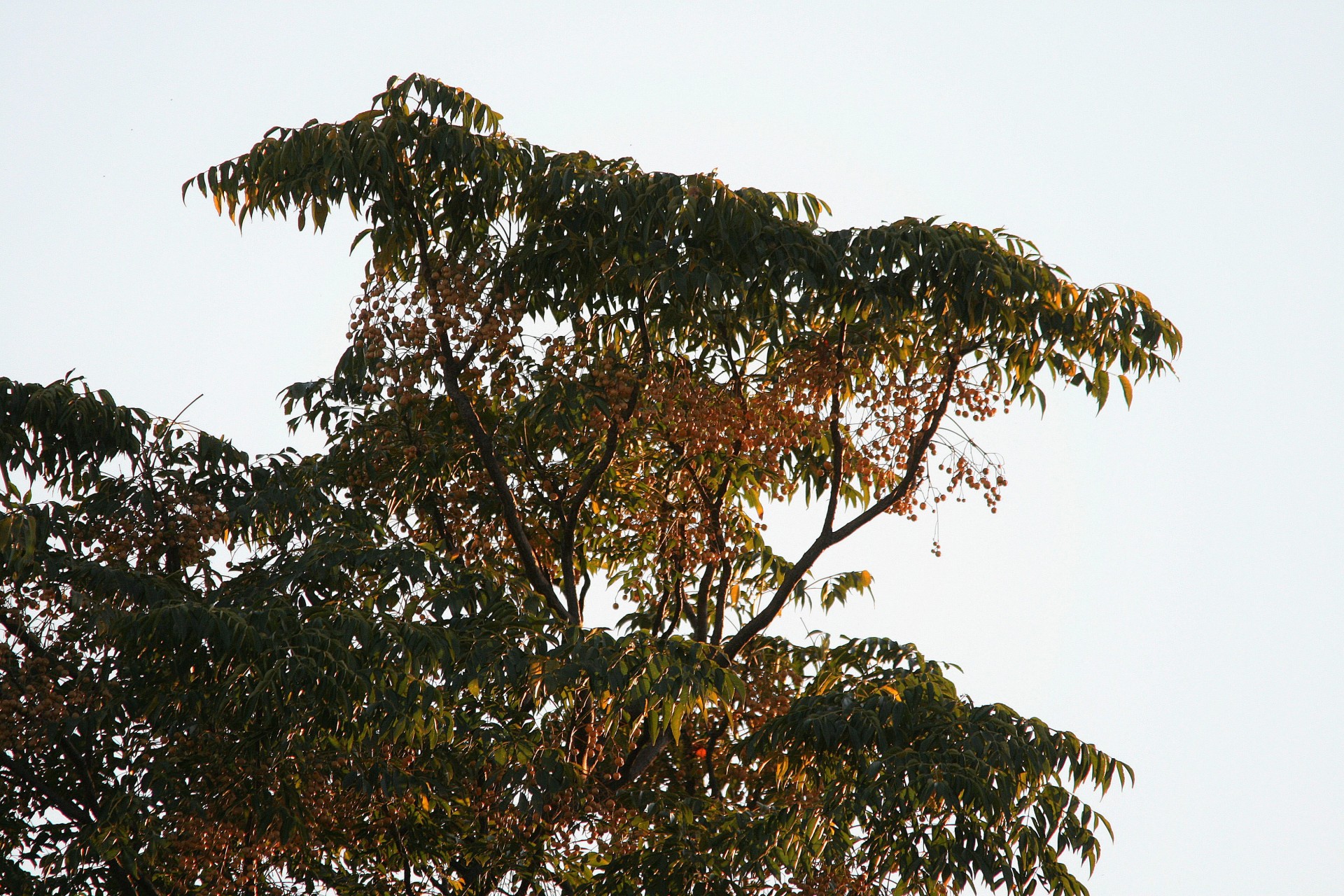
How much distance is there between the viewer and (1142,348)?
5.44 metres

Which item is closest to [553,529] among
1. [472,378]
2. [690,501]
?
[690,501]

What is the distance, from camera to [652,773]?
6.02 m

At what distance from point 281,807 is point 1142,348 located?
3.41 meters

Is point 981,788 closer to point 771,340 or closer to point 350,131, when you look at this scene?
point 771,340

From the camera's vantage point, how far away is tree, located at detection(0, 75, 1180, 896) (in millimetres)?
4562

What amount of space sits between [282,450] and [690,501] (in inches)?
64.8

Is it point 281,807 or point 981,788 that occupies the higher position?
point 981,788

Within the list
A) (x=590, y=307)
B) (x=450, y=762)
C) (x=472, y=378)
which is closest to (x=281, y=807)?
(x=450, y=762)

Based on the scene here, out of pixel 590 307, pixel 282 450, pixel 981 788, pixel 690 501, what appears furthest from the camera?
pixel 690 501

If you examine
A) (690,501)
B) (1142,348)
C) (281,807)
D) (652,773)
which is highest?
(1142,348)

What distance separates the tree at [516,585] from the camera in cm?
456

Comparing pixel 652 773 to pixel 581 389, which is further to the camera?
pixel 652 773

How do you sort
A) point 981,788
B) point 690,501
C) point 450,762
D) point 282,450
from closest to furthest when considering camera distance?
point 981,788 → point 450,762 → point 282,450 → point 690,501

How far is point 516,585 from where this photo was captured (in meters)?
5.12
